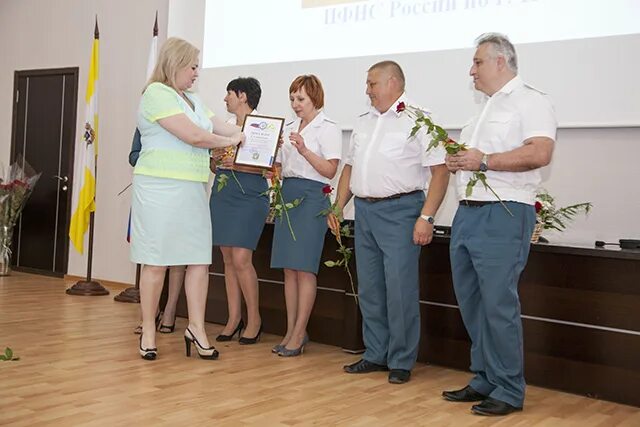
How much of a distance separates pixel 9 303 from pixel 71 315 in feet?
2.17

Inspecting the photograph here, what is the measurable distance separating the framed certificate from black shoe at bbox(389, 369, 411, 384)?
47.4 inches

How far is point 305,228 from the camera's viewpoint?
154 inches

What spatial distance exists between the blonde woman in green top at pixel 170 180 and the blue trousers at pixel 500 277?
1.25 metres

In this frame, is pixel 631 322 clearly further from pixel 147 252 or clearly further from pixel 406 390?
pixel 147 252

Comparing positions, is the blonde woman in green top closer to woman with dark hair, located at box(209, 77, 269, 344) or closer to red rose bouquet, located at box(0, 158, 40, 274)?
woman with dark hair, located at box(209, 77, 269, 344)

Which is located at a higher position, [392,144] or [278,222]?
[392,144]

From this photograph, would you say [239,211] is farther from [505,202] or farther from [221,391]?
[505,202]

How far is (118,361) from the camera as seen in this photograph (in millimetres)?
3596

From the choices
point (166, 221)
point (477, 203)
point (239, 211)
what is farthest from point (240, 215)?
point (477, 203)

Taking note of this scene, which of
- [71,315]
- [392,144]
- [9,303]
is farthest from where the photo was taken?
[9,303]

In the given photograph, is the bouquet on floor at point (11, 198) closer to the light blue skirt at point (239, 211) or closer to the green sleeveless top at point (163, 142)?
the light blue skirt at point (239, 211)

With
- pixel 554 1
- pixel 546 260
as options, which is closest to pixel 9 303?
pixel 546 260

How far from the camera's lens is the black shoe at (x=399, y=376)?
3.43 m

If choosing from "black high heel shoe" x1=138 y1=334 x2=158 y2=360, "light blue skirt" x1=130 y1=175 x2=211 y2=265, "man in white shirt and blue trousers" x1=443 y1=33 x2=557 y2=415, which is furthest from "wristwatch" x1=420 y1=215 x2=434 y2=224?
"black high heel shoe" x1=138 y1=334 x2=158 y2=360
